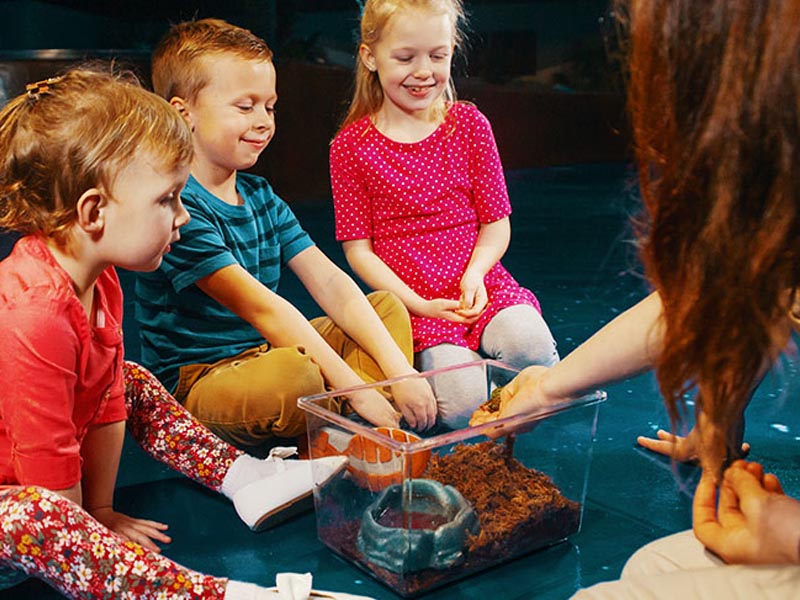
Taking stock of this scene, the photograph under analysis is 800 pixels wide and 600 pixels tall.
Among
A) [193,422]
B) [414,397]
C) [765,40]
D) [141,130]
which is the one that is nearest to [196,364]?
[193,422]

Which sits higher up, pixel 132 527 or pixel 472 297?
pixel 472 297

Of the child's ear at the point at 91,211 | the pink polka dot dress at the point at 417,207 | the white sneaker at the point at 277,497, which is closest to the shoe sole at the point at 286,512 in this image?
the white sneaker at the point at 277,497

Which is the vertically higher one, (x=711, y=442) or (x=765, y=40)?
(x=765, y=40)

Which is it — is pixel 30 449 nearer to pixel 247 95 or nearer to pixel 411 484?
pixel 411 484

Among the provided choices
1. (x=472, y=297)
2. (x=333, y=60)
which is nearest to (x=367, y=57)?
(x=472, y=297)

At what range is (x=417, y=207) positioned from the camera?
1798mm

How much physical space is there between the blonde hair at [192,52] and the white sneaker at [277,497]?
0.62m

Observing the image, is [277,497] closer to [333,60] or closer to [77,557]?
[77,557]

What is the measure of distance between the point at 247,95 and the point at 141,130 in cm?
43

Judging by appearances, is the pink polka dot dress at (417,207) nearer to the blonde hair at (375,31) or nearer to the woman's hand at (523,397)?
the blonde hair at (375,31)

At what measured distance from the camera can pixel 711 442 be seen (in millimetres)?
830

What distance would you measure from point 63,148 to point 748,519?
31.8 inches

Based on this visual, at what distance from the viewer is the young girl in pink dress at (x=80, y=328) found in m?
0.98

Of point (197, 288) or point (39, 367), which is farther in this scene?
point (197, 288)
